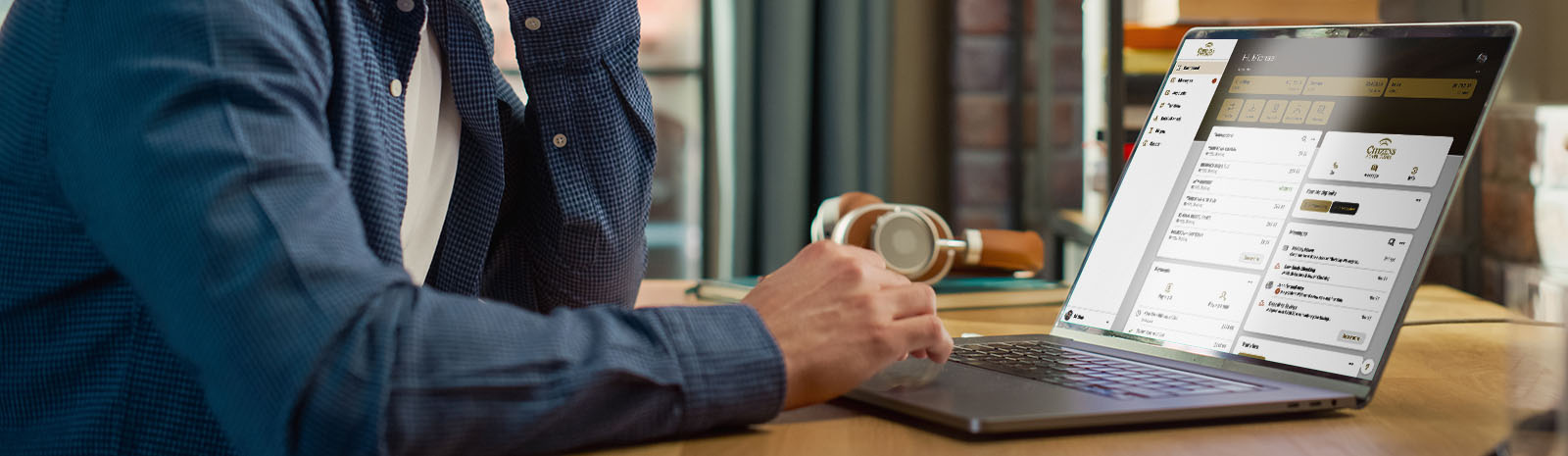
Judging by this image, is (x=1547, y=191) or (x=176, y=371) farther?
(x=1547, y=191)

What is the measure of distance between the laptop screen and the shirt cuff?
11.2 inches

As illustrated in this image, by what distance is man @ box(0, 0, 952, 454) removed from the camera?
441mm

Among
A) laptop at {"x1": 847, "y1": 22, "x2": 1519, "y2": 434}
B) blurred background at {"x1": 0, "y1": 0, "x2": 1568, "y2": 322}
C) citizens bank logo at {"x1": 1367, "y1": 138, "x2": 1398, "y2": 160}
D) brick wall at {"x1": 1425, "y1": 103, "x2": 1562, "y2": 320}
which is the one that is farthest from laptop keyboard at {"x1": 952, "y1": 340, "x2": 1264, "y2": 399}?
blurred background at {"x1": 0, "y1": 0, "x2": 1568, "y2": 322}

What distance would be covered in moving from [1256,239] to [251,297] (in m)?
0.53

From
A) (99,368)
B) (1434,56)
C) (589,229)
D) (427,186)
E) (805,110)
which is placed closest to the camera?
(99,368)

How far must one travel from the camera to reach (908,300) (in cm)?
58

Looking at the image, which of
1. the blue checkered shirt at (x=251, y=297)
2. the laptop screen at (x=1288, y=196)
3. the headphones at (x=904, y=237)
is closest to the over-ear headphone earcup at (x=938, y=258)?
the headphones at (x=904, y=237)

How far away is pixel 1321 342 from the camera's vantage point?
609 millimetres

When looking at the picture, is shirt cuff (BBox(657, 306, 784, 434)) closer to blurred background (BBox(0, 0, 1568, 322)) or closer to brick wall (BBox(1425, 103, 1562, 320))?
brick wall (BBox(1425, 103, 1562, 320))

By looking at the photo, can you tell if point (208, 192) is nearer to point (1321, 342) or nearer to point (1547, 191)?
point (1321, 342)

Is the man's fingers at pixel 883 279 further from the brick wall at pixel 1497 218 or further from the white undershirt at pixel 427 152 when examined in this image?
the brick wall at pixel 1497 218

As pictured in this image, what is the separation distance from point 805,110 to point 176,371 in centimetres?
145

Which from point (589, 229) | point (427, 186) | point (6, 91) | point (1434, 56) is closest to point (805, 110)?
point (589, 229)

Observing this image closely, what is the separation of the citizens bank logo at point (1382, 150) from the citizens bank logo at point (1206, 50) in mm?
144
